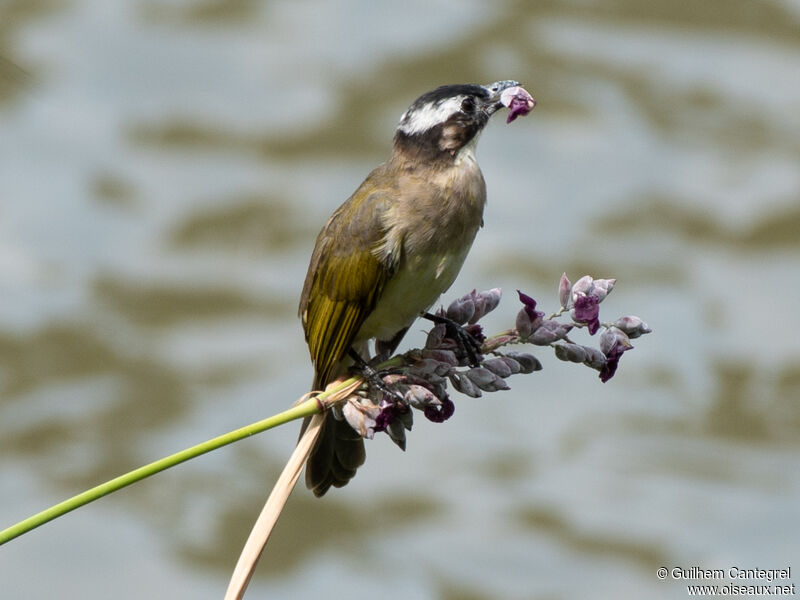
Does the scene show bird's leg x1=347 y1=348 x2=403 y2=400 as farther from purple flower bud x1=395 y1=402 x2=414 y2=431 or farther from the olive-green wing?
the olive-green wing

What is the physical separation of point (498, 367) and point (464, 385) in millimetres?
119

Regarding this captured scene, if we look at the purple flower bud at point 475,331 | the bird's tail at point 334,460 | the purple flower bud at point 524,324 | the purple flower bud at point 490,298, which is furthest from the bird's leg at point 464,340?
the bird's tail at point 334,460

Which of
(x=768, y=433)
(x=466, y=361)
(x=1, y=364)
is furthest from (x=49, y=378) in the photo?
(x=466, y=361)

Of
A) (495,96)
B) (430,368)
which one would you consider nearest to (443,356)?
(430,368)

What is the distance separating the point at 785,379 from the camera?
15.2 meters

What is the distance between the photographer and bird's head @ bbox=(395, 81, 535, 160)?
16.4 feet

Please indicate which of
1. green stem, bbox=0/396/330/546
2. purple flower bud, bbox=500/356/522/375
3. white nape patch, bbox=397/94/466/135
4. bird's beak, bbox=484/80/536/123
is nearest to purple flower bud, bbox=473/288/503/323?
purple flower bud, bbox=500/356/522/375

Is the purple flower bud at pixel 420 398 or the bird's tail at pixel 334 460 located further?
the bird's tail at pixel 334 460

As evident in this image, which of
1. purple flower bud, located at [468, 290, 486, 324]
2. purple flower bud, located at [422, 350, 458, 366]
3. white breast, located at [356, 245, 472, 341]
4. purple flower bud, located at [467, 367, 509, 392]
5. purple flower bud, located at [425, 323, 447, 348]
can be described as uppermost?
white breast, located at [356, 245, 472, 341]

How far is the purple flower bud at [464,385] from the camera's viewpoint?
11.6ft

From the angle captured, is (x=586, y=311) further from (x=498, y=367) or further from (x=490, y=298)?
(x=490, y=298)

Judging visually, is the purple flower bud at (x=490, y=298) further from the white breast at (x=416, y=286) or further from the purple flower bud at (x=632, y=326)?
the white breast at (x=416, y=286)

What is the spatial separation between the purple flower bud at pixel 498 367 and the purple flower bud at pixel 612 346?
0.90 ft

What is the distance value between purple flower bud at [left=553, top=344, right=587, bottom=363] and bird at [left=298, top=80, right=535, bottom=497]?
3.74 ft
